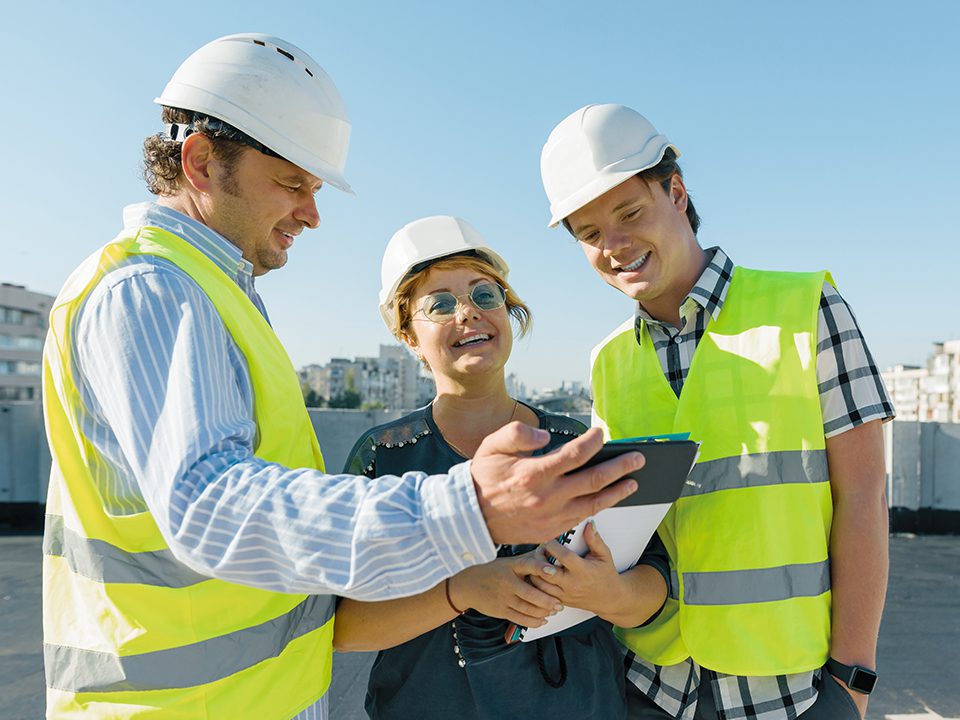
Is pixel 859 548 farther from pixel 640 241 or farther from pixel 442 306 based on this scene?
pixel 442 306

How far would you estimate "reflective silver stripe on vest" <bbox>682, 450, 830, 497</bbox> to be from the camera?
1977mm

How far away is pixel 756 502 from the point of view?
1.98m

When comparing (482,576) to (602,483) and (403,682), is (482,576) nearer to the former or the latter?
(403,682)

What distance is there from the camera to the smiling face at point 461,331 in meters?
2.49

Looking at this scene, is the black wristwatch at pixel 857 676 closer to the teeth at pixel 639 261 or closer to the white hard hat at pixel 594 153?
the teeth at pixel 639 261

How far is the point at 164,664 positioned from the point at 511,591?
81 cm

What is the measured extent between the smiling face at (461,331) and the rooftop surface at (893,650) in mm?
3130

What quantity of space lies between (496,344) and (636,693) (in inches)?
48.7

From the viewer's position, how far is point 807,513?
77.8 inches

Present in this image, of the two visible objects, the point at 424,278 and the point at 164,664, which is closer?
the point at 164,664

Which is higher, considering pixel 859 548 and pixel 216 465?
pixel 216 465

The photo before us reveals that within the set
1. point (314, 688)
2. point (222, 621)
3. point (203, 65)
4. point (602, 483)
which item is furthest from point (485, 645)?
point (203, 65)

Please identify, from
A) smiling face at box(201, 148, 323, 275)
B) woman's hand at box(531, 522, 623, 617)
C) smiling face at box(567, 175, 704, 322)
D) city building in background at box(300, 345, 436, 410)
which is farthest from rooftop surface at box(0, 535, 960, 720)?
city building in background at box(300, 345, 436, 410)

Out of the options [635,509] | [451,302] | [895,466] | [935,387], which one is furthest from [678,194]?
[935,387]
